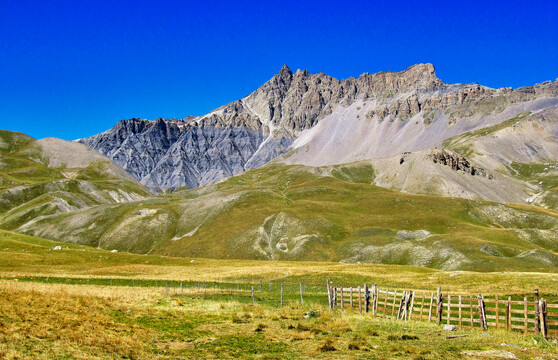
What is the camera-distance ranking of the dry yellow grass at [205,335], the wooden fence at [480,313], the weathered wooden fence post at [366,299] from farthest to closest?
the weathered wooden fence post at [366,299] < the wooden fence at [480,313] < the dry yellow grass at [205,335]

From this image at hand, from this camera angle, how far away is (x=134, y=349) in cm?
2097

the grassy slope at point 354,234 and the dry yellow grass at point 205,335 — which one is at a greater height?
the grassy slope at point 354,234

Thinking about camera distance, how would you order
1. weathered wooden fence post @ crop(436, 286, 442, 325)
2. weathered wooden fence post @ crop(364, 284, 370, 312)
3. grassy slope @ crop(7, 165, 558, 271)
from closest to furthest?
weathered wooden fence post @ crop(436, 286, 442, 325)
weathered wooden fence post @ crop(364, 284, 370, 312)
grassy slope @ crop(7, 165, 558, 271)

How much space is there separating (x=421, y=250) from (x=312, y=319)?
4229 inches

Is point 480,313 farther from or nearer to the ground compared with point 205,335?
farther from the ground

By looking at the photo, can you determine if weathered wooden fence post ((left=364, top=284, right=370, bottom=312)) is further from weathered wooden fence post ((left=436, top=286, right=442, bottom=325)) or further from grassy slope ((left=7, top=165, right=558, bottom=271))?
grassy slope ((left=7, top=165, right=558, bottom=271))

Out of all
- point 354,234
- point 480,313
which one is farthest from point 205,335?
point 354,234

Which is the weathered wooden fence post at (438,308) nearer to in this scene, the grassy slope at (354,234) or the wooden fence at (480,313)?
the wooden fence at (480,313)

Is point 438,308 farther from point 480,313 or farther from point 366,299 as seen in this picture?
point 366,299

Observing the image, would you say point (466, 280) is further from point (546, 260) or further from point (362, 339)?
point (546, 260)

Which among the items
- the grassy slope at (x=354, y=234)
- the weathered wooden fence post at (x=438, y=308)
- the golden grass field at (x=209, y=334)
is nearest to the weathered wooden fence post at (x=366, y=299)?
the golden grass field at (x=209, y=334)

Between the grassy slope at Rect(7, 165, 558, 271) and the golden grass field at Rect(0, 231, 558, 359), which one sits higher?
the grassy slope at Rect(7, 165, 558, 271)

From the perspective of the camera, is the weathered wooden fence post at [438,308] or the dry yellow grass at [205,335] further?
the weathered wooden fence post at [438,308]

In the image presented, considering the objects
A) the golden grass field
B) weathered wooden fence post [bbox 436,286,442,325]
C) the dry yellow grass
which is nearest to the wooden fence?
weathered wooden fence post [bbox 436,286,442,325]
